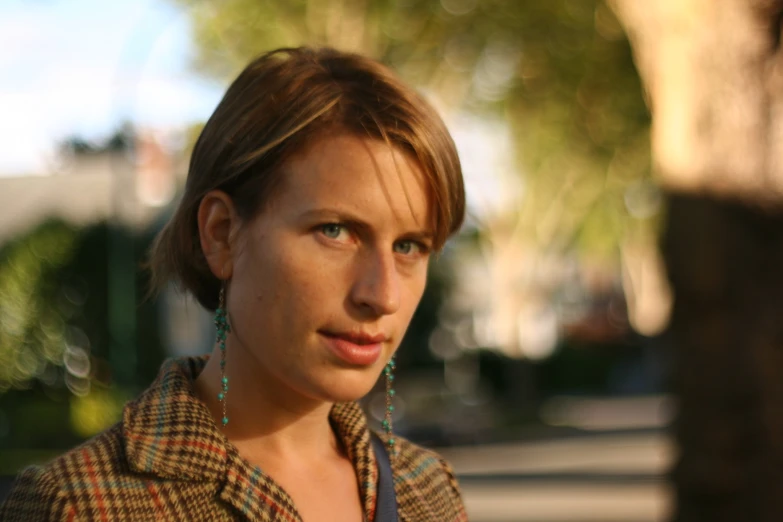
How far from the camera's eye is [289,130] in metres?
1.92

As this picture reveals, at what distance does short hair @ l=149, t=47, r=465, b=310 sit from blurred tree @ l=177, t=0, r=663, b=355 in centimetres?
2022

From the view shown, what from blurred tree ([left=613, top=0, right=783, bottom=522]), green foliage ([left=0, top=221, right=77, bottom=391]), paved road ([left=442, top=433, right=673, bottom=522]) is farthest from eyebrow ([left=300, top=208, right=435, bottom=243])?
green foliage ([left=0, top=221, right=77, bottom=391])

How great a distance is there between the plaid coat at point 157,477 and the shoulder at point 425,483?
127 mm

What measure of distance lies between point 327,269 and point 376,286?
0.26 feet

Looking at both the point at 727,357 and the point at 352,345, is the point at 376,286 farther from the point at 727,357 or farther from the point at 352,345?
the point at 727,357

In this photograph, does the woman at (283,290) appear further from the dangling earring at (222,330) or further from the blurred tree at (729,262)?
the blurred tree at (729,262)

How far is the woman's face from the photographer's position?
188 cm

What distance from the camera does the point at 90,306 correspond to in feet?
66.8

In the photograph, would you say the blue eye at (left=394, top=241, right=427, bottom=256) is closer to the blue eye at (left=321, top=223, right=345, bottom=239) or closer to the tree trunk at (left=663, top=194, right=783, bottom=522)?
the blue eye at (left=321, top=223, right=345, bottom=239)

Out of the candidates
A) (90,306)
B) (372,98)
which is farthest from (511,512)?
(372,98)

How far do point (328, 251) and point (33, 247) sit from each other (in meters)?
18.3

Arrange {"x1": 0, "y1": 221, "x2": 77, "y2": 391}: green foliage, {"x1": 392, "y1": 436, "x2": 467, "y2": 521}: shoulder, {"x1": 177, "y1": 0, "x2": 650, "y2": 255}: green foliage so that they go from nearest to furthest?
{"x1": 392, "y1": 436, "x2": 467, "y2": 521}: shoulder
{"x1": 0, "y1": 221, "x2": 77, "y2": 391}: green foliage
{"x1": 177, "y1": 0, "x2": 650, "y2": 255}: green foliage

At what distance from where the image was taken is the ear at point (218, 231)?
1.97m

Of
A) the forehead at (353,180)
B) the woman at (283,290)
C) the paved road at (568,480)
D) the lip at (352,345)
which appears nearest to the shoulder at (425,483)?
the woman at (283,290)
